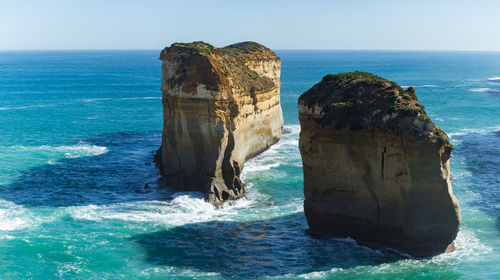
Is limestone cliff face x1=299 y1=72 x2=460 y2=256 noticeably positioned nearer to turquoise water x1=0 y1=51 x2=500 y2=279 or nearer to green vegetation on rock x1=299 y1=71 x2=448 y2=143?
green vegetation on rock x1=299 y1=71 x2=448 y2=143

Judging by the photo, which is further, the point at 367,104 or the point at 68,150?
the point at 68,150

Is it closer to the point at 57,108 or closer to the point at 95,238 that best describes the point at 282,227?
the point at 95,238

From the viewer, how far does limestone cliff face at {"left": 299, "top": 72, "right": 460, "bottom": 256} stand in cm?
2833

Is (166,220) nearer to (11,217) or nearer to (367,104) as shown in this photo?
(11,217)

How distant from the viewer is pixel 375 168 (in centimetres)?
3003

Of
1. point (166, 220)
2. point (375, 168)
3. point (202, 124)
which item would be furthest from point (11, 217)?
point (375, 168)

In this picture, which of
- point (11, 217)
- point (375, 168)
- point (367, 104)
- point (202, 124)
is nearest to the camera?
point (375, 168)

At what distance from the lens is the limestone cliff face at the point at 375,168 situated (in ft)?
92.9

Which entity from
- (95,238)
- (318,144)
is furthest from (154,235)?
(318,144)

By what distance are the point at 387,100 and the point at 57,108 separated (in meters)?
70.5

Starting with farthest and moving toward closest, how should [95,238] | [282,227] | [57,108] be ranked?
1. [57,108]
2. [282,227]
3. [95,238]

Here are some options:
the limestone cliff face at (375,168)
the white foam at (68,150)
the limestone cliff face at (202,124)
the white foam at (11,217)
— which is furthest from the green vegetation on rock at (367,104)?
the white foam at (68,150)

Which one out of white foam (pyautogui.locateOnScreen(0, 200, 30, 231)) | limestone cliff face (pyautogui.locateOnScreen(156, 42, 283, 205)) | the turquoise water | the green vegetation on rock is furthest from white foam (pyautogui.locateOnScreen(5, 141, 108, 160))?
the green vegetation on rock

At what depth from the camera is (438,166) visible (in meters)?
28.1
